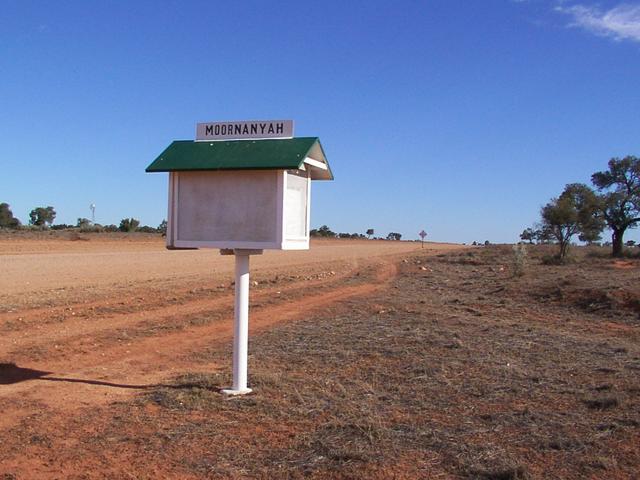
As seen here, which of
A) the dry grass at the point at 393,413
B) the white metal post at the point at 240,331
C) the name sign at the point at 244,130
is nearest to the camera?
the dry grass at the point at 393,413

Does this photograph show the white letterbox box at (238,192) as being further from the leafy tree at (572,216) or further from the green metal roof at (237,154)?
the leafy tree at (572,216)

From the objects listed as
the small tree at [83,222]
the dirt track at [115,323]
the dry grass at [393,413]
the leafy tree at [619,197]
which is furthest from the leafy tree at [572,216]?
the small tree at [83,222]

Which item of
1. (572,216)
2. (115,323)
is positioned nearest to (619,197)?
(572,216)

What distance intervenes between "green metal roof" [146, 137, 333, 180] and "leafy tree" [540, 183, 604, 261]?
3520cm

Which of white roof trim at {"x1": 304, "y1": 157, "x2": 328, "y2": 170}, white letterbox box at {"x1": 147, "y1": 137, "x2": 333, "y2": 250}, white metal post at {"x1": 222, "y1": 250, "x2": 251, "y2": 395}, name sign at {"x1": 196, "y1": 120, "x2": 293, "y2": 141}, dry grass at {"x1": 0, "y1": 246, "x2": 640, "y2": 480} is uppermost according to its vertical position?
name sign at {"x1": 196, "y1": 120, "x2": 293, "y2": 141}

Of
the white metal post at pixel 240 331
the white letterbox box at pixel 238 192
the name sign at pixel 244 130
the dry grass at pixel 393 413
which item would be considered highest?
the name sign at pixel 244 130

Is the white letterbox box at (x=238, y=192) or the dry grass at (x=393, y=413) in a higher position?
the white letterbox box at (x=238, y=192)

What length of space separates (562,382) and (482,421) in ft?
6.89

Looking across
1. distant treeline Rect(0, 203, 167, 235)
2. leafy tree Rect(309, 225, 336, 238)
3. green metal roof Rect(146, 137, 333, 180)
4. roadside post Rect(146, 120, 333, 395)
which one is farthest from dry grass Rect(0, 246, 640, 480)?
leafy tree Rect(309, 225, 336, 238)

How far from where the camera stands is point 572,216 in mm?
41562

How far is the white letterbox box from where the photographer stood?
23.8 feet

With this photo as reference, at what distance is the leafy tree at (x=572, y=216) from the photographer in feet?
137

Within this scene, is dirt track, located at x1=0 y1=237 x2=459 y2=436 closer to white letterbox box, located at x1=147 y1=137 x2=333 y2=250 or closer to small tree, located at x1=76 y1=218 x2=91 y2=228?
white letterbox box, located at x1=147 y1=137 x2=333 y2=250

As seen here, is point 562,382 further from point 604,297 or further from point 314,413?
point 604,297
